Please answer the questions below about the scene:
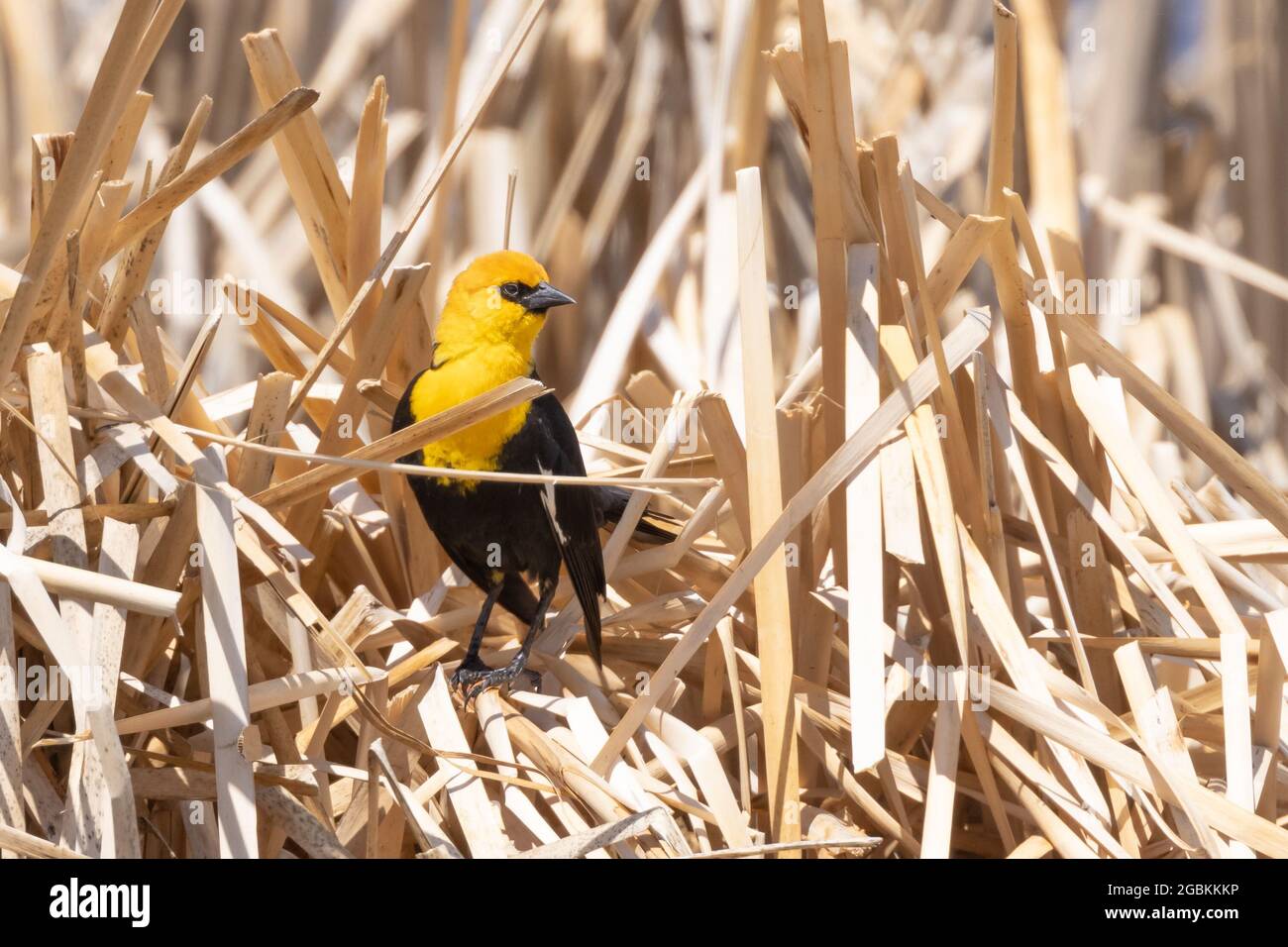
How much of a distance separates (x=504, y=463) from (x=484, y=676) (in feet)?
1.37

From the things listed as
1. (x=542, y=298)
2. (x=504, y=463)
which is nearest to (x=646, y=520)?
(x=504, y=463)

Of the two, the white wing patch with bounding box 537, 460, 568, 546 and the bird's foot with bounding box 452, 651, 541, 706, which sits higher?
the white wing patch with bounding box 537, 460, 568, 546

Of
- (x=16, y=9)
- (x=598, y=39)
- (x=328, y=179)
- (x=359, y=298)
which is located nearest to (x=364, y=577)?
(x=359, y=298)

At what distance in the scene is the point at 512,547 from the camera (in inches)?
78.1

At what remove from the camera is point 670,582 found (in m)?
1.92

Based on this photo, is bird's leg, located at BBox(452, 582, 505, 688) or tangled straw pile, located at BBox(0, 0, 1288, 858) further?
bird's leg, located at BBox(452, 582, 505, 688)

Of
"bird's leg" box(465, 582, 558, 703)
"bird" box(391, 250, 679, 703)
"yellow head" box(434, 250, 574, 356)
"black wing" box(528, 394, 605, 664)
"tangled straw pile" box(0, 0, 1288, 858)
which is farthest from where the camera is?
"yellow head" box(434, 250, 574, 356)

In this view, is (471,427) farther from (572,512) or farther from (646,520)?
(646,520)

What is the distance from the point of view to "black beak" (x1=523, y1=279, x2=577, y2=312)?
2.01m

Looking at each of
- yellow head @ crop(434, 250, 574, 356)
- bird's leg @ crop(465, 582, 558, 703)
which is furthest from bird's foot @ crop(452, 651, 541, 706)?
yellow head @ crop(434, 250, 574, 356)

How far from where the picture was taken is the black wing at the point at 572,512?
174 centimetres

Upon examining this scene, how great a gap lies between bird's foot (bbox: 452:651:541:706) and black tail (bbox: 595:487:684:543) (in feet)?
A: 1.18

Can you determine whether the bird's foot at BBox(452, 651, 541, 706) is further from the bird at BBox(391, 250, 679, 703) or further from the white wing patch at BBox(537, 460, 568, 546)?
the white wing patch at BBox(537, 460, 568, 546)

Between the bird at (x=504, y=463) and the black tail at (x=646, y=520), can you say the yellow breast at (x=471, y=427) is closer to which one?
the bird at (x=504, y=463)
